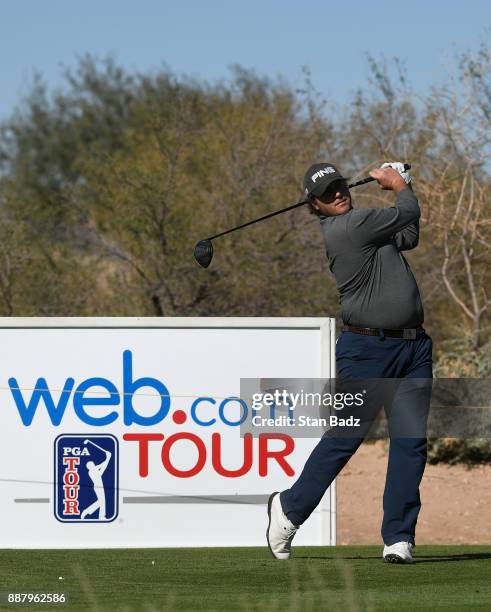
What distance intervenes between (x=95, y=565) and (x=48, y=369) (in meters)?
1.64

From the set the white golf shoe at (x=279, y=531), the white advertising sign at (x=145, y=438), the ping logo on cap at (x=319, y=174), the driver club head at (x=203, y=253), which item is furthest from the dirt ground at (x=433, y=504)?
the ping logo on cap at (x=319, y=174)

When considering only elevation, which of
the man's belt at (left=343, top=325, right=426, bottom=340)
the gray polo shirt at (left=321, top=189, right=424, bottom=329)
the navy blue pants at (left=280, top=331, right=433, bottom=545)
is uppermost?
the gray polo shirt at (left=321, top=189, right=424, bottom=329)

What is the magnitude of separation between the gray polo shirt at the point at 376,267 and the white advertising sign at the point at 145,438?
1541 millimetres

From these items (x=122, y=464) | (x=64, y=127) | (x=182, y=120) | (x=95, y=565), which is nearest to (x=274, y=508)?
(x=95, y=565)

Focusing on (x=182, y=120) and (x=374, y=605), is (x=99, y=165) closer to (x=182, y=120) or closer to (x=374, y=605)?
(x=182, y=120)

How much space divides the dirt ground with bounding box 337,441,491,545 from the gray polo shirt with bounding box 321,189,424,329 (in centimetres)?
684

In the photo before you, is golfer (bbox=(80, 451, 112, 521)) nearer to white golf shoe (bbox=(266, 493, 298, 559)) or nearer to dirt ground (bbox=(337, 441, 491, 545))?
white golf shoe (bbox=(266, 493, 298, 559))

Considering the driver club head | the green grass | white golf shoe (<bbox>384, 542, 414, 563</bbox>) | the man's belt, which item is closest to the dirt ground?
the green grass

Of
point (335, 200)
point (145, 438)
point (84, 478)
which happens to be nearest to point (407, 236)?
point (335, 200)

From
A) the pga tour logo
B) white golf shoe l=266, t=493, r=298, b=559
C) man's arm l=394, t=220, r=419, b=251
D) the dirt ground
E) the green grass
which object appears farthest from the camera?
the dirt ground

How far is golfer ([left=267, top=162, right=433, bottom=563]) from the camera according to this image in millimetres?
6883

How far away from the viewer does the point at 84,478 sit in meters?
8.45

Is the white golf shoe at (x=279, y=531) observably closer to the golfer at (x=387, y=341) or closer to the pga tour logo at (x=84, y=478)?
the golfer at (x=387, y=341)

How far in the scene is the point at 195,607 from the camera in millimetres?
5504
